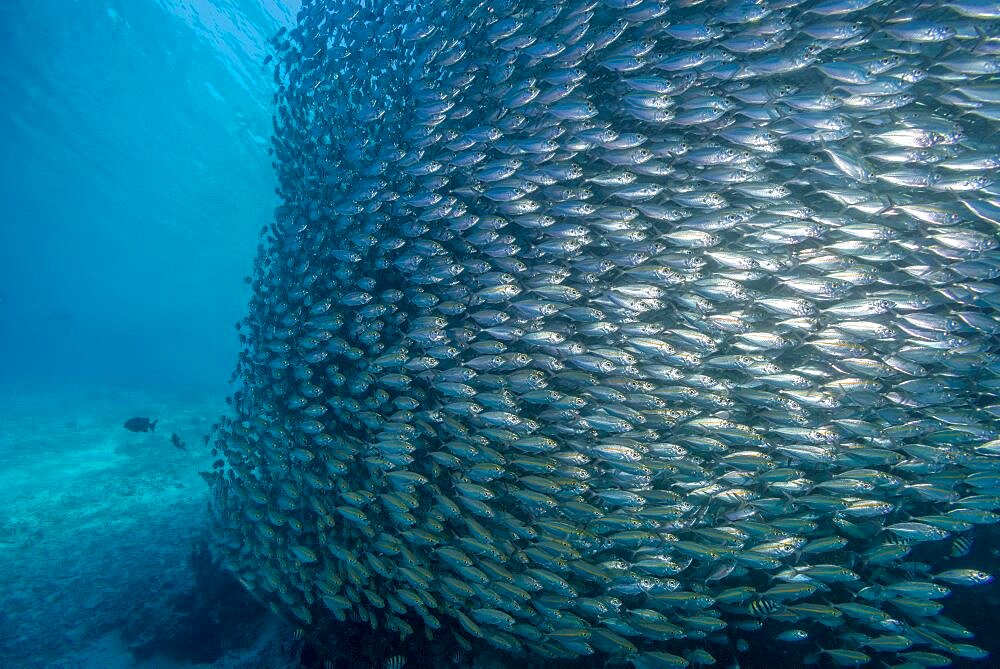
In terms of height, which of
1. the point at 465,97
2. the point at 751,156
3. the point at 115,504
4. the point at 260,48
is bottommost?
the point at 115,504

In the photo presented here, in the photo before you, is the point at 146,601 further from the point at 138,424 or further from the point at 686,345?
the point at 686,345

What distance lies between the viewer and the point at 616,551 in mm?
6746

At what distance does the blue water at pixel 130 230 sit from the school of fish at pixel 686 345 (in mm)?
3859

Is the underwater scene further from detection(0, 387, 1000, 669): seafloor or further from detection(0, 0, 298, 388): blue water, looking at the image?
detection(0, 0, 298, 388): blue water

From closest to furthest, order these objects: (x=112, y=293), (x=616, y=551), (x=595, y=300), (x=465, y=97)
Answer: (x=595, y=300) → (x=616, y=551) → (x=465, y=97) → (x=112, y=293)

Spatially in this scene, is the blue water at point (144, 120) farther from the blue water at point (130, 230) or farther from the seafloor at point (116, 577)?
the seafloor at point (116, 577)

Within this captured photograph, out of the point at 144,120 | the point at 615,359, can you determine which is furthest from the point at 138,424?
the point at 144,120

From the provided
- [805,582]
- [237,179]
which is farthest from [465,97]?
[237,179]

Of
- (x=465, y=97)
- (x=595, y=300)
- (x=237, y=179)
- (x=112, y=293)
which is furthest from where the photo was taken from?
(x=112, y=293)


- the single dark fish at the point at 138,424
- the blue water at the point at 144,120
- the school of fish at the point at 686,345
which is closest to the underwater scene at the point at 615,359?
the school of fish at the point at 686,345

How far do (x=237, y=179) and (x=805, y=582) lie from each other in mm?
A: 39811

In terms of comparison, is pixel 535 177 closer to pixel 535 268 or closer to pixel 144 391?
pixel 535 268

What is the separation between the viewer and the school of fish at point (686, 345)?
16.5 feet

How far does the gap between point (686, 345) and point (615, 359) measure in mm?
814
